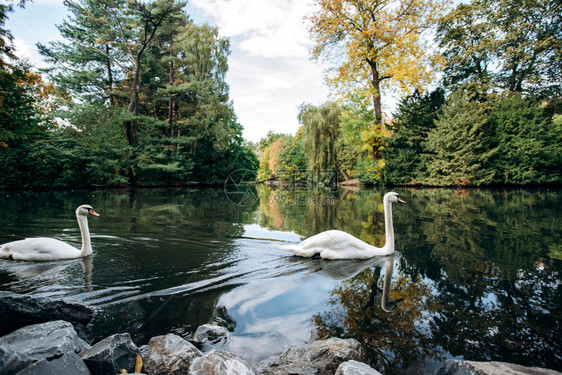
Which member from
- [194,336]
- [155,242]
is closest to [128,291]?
[194,336]

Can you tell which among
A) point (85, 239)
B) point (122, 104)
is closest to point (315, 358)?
point (85, 239)

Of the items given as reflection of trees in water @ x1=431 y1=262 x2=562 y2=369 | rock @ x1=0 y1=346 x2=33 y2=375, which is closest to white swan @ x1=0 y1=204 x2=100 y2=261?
rock @ x1=0 y1=346 x2=33 y2=375

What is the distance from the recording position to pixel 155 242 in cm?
506

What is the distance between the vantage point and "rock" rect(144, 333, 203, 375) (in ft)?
5.47

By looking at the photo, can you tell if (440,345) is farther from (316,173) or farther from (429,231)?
(316,173)

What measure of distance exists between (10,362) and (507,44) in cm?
3091

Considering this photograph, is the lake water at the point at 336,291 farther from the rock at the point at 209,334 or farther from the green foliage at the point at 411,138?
the green foliage at the point at 411,138

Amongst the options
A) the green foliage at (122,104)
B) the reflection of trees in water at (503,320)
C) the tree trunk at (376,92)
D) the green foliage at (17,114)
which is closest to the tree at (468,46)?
the tree trunk at (376,92)

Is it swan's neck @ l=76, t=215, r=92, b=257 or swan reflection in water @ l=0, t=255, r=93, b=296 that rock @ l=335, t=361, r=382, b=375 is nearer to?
swan reflection in water @ l=0, t=255, r=93, b=296

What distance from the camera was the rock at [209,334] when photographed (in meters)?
2.04

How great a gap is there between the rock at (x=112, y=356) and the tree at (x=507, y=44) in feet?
94.7

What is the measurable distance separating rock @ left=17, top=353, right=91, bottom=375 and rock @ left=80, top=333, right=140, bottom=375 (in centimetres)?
6

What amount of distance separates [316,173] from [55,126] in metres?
21.7

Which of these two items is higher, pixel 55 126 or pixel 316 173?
pixel 55 126
